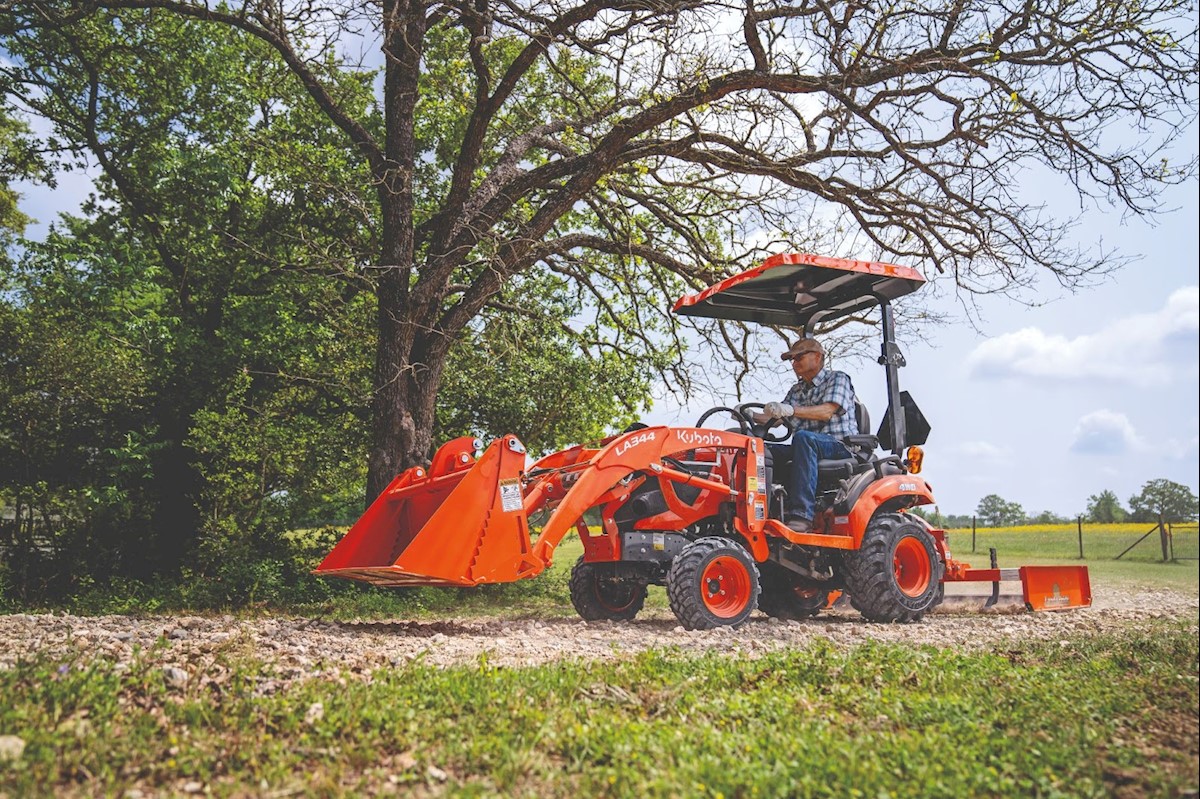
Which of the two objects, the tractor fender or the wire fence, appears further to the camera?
the wire fence

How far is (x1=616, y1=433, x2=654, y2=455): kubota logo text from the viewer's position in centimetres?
728

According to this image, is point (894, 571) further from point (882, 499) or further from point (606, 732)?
point (606, 732)

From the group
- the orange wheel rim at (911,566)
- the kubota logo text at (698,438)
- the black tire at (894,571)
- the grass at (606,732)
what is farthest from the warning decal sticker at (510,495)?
the orange wheel rim at (911,566)

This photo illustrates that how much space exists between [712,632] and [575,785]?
368 centimetres

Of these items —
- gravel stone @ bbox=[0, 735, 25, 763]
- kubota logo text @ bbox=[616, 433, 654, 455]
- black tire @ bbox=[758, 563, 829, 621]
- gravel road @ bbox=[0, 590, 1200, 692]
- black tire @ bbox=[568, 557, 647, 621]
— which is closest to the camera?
gravel stone @ bbox=[0, 735, 25, 763]

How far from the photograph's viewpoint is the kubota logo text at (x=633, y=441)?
23.9 feet

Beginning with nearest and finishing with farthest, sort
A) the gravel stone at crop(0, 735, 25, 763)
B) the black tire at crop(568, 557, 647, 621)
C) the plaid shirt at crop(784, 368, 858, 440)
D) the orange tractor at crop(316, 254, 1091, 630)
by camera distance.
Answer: the gravel stone at crop(0, 735, 25, 763) < the orange tractor at crop(316, 254, 1091, 630) < the plaid shirt at crop(784, 368, 858, 440) < the black tire at crop(568, 557, 647, 621)

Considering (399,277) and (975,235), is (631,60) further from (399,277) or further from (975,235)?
(975,235)

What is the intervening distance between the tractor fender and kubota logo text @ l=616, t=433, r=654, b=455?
2.01 m

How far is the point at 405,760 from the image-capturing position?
11.5 ft

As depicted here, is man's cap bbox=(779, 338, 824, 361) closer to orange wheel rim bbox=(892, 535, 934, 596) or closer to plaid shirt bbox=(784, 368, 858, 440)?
plaid shirt bbox=(784, 368, 858, 440)

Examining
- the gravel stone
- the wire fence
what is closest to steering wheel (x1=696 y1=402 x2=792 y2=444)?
the gravel stone

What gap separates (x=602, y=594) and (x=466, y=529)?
7.73ft

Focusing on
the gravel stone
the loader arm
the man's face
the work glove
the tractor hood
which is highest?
the tractor hood
